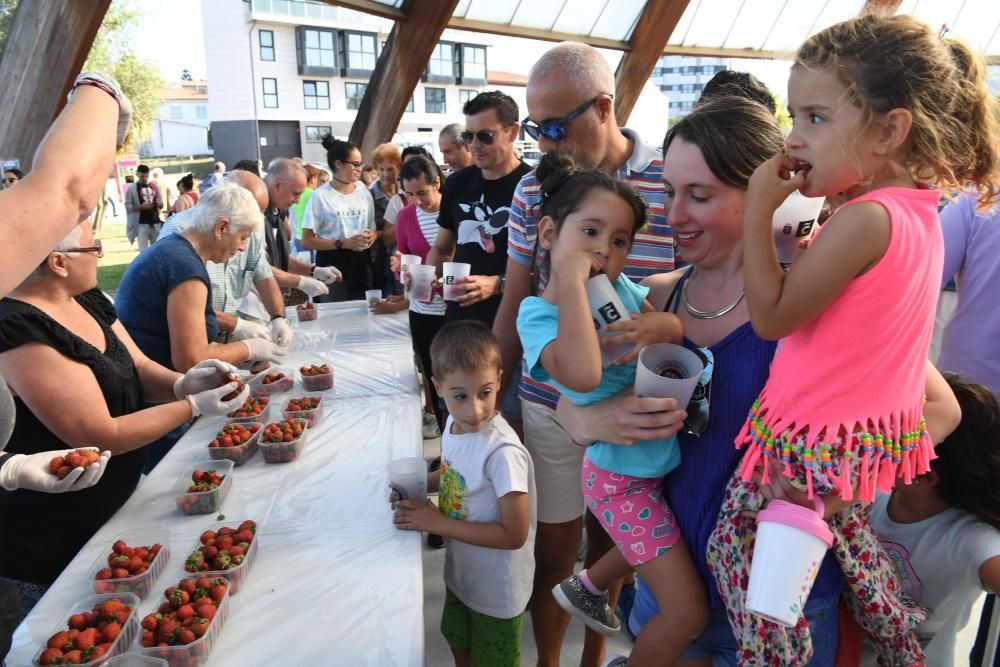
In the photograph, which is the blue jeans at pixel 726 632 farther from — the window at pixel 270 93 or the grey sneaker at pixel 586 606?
the window at pixel 270 93

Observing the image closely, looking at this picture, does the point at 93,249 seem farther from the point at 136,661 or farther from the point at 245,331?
the point at 245,331

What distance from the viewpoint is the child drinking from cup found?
119 centimetres

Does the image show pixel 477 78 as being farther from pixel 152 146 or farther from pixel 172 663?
pixel 172 663

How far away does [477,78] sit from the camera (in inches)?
1403

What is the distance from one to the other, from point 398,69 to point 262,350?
5.33 m

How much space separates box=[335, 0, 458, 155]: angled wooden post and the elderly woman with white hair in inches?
223

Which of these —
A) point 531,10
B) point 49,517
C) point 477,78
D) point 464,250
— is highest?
point 477,78

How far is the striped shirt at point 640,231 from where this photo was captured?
1862 millimetres

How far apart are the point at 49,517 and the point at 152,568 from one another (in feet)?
1.89

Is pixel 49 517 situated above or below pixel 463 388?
below

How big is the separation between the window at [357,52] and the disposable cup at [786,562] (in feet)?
112

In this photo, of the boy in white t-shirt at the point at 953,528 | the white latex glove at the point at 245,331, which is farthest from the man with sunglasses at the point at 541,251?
the white latex glove at the point at 245,331

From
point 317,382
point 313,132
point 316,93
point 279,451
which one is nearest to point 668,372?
point 279,451

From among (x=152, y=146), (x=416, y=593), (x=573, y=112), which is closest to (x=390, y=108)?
(x=573, y=112)
